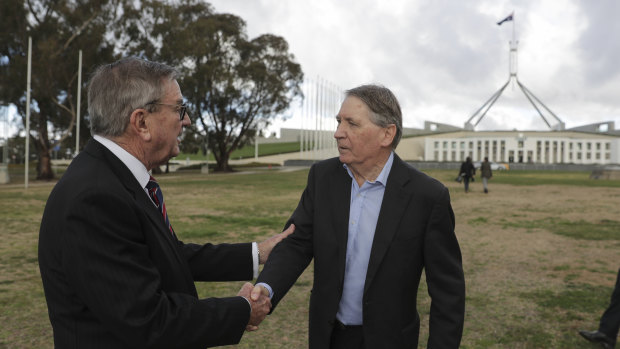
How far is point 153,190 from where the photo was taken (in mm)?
1963

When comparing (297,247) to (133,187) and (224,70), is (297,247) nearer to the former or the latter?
(133,187)

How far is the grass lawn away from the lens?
14.3 ft

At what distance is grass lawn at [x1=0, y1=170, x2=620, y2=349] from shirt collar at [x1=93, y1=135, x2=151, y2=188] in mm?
2723

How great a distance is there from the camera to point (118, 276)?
1.53 metres

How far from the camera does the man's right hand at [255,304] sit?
1977mm

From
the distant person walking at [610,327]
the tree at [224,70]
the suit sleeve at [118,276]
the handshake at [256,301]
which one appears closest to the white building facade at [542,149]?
the tree at [224,70]

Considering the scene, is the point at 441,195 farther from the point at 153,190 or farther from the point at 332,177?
the point at 153,190

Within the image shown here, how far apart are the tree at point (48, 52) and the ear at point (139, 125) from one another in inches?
1065

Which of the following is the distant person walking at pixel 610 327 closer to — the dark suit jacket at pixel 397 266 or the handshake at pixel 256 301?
the dark suit jacket at pixel 397 266

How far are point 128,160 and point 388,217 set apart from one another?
121 cm

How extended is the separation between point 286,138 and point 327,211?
139 metres

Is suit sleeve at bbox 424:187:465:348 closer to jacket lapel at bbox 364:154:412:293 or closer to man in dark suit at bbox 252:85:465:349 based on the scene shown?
man in dark suit at bbox 252:85:465:349

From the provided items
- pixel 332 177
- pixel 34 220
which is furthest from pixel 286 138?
pixel 332 177

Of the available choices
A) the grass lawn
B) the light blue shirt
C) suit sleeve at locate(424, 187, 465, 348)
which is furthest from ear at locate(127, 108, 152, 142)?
the grass lawn
